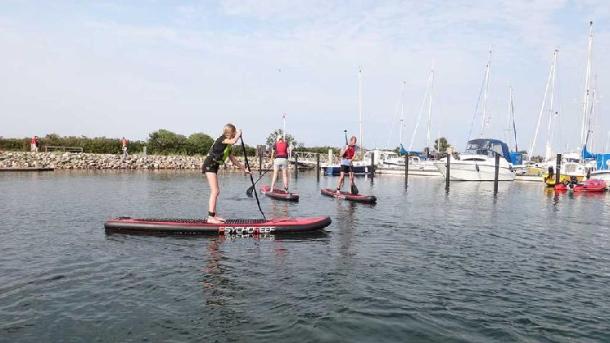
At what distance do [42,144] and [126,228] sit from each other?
55.9m

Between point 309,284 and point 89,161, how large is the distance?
1970 inches

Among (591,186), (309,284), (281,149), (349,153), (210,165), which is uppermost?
(281,149)

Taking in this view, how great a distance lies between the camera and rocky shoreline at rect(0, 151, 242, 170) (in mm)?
48094

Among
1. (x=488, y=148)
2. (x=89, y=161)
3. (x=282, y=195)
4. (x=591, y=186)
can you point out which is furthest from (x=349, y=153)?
(x=89, y=161)

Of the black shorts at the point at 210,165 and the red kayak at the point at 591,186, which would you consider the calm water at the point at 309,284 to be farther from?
the red kayak at the point at 591,186

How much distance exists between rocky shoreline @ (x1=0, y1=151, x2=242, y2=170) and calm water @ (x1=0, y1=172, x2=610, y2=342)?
37.4 m

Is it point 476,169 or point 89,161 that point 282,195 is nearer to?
point 476,169

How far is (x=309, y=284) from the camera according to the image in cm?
812

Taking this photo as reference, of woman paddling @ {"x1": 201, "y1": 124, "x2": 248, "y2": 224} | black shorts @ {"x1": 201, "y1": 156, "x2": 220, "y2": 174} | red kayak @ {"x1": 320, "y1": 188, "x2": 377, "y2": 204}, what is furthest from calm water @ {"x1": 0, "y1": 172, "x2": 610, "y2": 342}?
red kayak @ {"x1": 320, "y1": 188, "x2": 377, "y2": 204}

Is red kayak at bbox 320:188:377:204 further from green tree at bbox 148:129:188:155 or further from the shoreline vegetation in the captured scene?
green tree at bbox 148:129:188:155

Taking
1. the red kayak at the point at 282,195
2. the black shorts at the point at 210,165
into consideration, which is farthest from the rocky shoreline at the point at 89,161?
the black shorts at the point at 210,165

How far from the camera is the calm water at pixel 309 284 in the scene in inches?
243

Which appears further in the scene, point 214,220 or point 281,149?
point 281,149

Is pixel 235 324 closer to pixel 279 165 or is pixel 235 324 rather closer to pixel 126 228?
pixel 126 228
